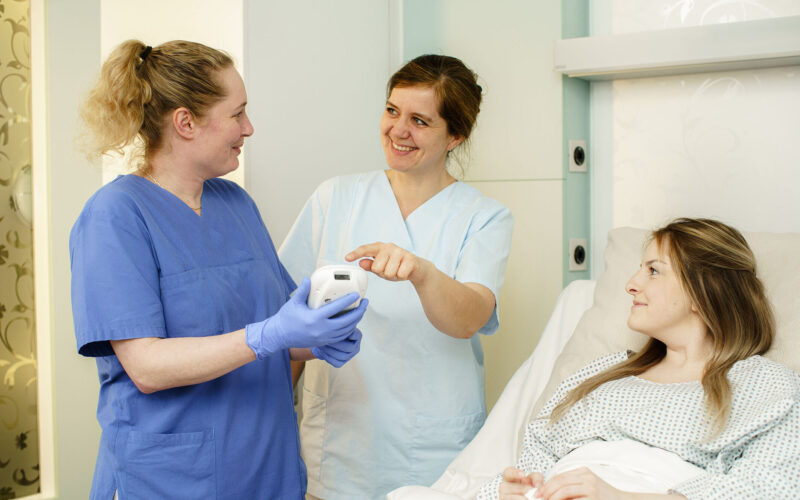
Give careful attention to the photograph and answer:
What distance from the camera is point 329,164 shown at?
6.85ft

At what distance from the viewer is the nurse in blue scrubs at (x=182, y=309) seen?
3.71ft

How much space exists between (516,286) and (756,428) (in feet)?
3.69

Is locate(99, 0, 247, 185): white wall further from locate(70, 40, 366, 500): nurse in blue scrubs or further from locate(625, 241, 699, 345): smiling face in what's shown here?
locate(625, 241, 699, 345): smiling face

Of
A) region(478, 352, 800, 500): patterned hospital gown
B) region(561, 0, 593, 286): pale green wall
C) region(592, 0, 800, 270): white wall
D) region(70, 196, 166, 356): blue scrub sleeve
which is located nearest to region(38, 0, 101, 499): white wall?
region(70, 196, 166, 356): blue scrub sleeve

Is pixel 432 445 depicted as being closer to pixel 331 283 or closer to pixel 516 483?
pixel 516 483

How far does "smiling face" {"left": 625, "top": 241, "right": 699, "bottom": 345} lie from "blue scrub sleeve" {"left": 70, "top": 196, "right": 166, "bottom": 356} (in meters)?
0.87

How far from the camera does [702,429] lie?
1.20m

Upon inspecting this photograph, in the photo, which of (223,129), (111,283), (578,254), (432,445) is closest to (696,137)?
(578,254)

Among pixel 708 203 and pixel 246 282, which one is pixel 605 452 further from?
pixel 708 203

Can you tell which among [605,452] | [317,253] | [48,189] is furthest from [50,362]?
[605,452]

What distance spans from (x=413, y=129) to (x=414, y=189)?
0.15 meters

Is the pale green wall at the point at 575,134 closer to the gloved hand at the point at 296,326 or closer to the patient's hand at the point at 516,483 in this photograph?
the patient's hand at the point at 516,483

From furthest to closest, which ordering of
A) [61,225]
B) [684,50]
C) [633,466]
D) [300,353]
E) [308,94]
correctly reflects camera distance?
[308,94], [684,50], [61,225], [300,353], [633,466]

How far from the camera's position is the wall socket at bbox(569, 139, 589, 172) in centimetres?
214
